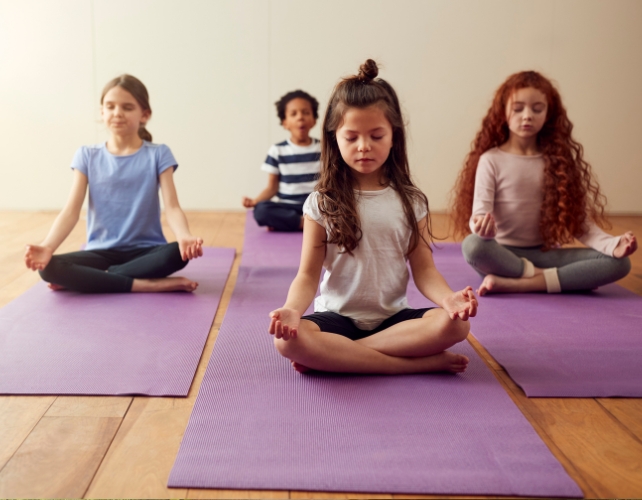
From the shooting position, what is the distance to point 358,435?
1301 millimetres

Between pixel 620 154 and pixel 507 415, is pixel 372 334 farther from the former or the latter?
pixel 620 154

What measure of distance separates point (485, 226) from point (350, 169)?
64 centimetres

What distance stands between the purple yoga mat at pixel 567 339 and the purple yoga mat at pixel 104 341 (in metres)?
0.77

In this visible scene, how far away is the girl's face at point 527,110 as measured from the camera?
7.84 feet

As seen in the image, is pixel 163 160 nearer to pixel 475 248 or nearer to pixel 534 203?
pixel 475 248

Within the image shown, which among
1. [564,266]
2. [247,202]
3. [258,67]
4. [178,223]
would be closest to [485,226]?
[564,266]

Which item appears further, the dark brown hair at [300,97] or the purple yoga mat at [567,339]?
the dark brown hair at [300,97]

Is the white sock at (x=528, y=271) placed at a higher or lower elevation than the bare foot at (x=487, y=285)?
higher

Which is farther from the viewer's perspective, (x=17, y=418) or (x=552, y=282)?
(x=552, y=282)

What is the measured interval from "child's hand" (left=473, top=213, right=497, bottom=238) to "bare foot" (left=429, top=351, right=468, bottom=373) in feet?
2.15

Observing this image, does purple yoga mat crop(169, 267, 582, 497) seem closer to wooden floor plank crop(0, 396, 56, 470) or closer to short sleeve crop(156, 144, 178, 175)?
wooden floor plank crop(0, 396, 56, 470)

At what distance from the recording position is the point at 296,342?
151 cm

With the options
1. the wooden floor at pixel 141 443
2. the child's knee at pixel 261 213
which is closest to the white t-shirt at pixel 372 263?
the wooden floor at pixel 141 443

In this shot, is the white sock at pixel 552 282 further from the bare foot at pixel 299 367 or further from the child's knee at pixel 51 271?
the child's knee at pixel 51 271
